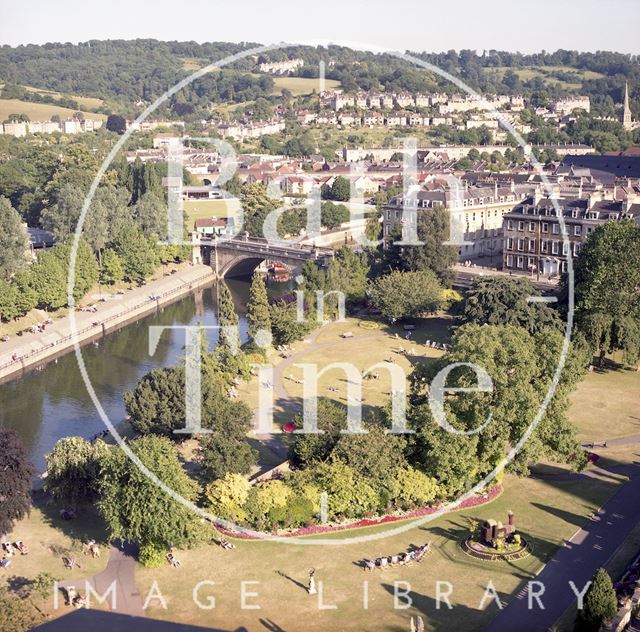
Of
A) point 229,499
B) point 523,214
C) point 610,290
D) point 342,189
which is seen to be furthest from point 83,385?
point 342,189

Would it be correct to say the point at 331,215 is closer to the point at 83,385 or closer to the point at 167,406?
the point at 83,385

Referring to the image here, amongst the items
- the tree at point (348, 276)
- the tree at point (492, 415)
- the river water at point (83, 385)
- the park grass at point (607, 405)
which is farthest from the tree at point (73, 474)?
the tree at point (348, 276)

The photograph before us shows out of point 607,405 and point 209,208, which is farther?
point 209,208

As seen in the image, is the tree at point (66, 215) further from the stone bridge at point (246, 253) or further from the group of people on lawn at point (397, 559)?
the group of people on lawn at point (397, 559)

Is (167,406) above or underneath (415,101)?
A: underneath

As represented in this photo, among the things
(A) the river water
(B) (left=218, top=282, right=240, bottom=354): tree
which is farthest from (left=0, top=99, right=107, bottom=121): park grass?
(B) (left=218, top=282, right=240, bottom=354): tree

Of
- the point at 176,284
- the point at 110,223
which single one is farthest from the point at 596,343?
the point at 110,223
